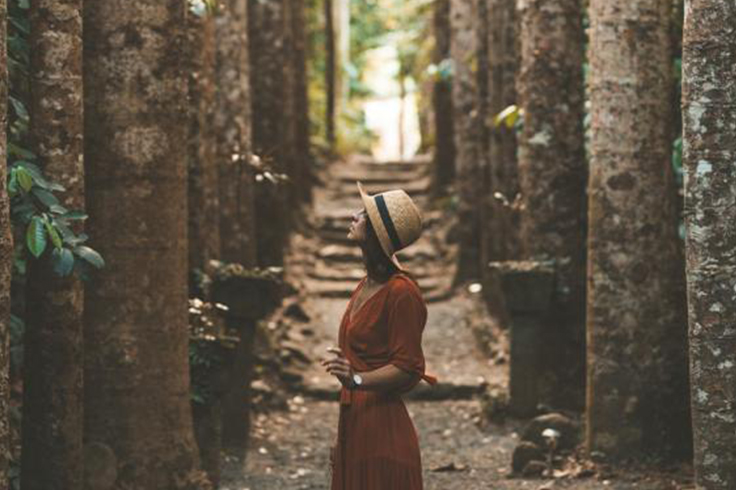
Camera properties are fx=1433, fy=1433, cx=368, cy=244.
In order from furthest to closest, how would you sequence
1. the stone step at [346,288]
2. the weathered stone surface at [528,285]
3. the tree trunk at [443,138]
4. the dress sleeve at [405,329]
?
the tree trunk at [443,138] → the stone step at [346,288] → the weathered stone surface at [528,285] → the dress sleeve at [405,329]

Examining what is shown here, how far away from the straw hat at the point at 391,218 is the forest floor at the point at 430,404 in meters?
4.00

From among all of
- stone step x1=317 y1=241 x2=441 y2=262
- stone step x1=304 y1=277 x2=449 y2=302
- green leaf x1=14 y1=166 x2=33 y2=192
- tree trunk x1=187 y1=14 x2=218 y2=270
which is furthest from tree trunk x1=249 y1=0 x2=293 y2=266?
green leaf x1=14 y1=166 x2=33 y2=192

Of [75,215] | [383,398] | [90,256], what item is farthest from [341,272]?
[383,398]

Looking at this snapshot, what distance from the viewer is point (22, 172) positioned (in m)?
6.58

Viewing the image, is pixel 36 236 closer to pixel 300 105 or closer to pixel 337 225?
pixel 337 225

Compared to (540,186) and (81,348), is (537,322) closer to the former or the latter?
(540,186)

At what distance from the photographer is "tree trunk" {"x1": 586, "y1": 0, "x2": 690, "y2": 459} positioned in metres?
9.58

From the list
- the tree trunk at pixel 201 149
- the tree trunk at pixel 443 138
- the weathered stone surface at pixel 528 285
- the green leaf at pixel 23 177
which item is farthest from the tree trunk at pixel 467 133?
the green leaf at pixel 23 177

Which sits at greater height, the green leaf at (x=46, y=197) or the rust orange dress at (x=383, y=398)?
the green leaf at (x=46, y=197)

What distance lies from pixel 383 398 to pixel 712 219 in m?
2.28

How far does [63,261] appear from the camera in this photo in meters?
6.64

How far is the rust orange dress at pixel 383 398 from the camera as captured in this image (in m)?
5.62

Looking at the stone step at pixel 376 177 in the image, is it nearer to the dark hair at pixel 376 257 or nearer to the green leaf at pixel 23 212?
the green leaf at pixel 23 212

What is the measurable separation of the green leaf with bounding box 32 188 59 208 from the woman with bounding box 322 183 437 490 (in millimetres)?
1689
